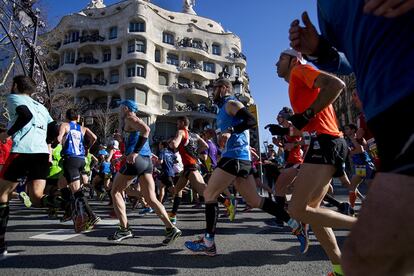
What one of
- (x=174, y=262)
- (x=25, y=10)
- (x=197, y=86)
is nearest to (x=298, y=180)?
(x=174, y=262)

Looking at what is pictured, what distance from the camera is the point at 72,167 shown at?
5820 mm

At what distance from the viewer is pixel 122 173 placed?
472 centimetres

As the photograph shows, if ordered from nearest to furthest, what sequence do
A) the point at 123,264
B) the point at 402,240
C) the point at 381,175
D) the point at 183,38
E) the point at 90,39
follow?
the point at 402,240 < the point at 381,175 < the point at 123,264 < the point at 90,39 < the point at 183,38

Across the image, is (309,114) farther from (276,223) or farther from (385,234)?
(276,223)

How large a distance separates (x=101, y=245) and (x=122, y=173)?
98 cm

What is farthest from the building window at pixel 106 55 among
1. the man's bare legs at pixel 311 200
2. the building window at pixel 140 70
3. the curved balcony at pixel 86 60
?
Answer: the man's bare legs at pixel 311 200

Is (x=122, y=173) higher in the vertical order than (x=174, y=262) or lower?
higher

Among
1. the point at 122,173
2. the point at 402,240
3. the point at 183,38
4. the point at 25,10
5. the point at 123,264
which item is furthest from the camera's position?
the point at 183,38

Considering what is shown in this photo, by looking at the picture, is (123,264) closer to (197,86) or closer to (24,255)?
(24,255)

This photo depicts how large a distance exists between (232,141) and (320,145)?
5.00 ft

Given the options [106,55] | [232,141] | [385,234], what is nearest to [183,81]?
[106,55]

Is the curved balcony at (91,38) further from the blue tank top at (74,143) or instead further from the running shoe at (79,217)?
the running shoe at (79,217)

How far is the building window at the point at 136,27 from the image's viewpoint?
4641 cm

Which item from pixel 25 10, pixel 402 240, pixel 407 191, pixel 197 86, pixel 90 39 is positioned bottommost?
pixel 402 240
